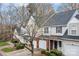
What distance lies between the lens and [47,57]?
208 cm

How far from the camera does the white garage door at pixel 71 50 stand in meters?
2.04

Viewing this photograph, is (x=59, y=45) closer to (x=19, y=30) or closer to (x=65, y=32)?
(x=65, y=32)

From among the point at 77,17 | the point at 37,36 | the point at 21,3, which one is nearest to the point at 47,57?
the point at 37,36

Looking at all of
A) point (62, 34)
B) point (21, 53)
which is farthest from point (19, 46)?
point (62, 34)

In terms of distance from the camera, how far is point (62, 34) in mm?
2051

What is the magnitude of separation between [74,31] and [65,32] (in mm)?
114

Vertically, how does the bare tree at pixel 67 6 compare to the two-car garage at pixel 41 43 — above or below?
above

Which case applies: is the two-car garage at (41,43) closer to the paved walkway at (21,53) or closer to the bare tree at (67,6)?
the paved walkway at (21,53)

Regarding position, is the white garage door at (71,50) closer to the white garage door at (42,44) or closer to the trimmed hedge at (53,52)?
the trimmed hedge at (53,52)

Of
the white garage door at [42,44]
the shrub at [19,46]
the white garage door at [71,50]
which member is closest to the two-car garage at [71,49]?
the white garage door at [71,50]

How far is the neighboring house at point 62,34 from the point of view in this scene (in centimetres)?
203

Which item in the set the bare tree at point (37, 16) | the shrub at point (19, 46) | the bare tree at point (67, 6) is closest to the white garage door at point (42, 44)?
the bare tree at point (37, 16)

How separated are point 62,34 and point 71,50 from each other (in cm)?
24

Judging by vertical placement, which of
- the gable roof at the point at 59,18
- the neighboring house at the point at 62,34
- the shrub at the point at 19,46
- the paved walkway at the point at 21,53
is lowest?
the paved walkway at the point at 21,53
